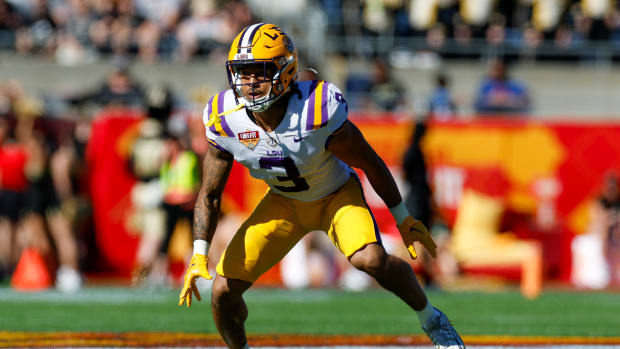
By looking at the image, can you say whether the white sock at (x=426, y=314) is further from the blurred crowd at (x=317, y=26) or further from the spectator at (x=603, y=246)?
the blurred crowd at (x=317, y=26)

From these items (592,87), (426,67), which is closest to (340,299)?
(426,67)

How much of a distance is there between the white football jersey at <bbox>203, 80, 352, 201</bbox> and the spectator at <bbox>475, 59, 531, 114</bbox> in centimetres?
895

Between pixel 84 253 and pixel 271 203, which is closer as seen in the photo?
pixel 271 203

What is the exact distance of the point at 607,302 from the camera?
10.1m

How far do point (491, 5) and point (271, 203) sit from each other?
12.0 meters

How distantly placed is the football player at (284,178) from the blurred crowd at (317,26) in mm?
10842

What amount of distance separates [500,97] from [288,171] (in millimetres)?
9160

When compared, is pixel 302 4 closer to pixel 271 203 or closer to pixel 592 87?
pixel 592 87

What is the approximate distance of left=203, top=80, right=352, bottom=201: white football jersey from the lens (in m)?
5.06

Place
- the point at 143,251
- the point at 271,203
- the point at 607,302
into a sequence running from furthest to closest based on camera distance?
the point at 143,251, the point at 607,302, the point at 271,203

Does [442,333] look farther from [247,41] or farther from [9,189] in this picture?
[9,189]

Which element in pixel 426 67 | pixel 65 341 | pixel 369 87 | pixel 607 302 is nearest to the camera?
pixel 65 341

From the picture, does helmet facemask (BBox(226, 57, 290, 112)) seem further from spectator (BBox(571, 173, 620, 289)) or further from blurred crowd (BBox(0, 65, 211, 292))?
spectator (BBox(571, 173, 620, 289))

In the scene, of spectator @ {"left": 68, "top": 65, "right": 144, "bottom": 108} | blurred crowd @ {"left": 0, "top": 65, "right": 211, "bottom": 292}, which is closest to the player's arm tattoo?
blurred crowd @ {"left": 0, "top": 65, "right": 211, "bottom": 292}
